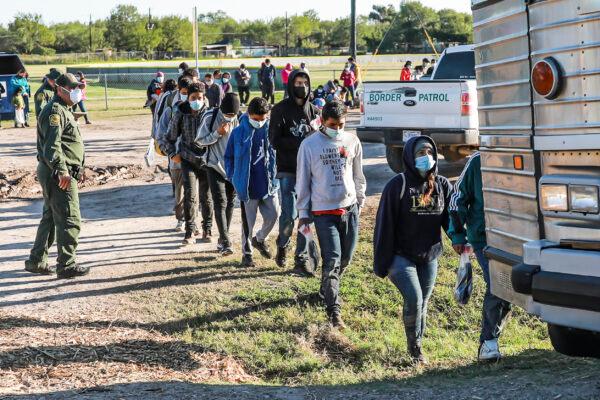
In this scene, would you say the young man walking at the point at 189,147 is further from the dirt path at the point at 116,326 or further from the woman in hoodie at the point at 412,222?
the woman in hoodie at the point at 412,222

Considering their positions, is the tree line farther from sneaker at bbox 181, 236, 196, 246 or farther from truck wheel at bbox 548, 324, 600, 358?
truck wheel at bbox 548, 324, 600, 358

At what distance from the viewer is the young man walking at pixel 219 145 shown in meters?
10.9

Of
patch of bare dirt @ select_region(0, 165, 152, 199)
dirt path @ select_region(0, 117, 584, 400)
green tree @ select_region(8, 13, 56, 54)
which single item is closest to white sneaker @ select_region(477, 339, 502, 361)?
dirt path @ select_region(0, 117, 584, 400)

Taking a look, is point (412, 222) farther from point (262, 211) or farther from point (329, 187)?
point (262, 211)

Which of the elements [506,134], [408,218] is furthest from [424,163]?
[506,134]

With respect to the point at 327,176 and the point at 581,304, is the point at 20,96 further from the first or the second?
the point at 581,304

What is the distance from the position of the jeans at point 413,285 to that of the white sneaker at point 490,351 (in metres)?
0.53

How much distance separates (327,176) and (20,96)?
21.8m

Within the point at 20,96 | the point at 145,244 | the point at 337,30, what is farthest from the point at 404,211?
the point at 337,30

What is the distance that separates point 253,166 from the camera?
10.4 metres

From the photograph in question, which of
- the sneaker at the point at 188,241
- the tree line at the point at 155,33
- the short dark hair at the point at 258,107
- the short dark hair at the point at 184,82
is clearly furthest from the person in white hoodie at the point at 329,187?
the tree line at the point at 155,33

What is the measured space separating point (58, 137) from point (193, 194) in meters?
2.40

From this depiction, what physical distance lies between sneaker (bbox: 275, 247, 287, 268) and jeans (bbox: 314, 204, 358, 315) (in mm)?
1778

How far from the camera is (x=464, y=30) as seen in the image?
60.5m
